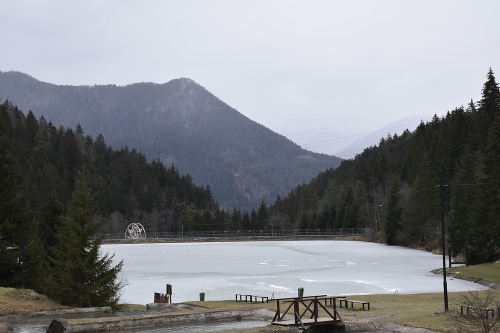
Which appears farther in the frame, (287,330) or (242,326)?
(242,326)

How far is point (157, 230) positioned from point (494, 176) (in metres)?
137

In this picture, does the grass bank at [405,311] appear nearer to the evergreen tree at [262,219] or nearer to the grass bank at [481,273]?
the grass bank at [481,273]

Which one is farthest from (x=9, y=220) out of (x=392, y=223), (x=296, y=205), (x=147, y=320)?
(x=296, y=205)

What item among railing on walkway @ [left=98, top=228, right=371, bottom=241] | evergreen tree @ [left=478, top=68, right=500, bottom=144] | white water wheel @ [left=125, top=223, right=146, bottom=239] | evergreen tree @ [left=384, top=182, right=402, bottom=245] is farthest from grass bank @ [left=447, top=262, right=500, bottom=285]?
white water wheel @ [left=125, top=223, right=146, bottom=239]

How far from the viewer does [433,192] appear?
97.2 metres

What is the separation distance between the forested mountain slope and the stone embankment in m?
10.8

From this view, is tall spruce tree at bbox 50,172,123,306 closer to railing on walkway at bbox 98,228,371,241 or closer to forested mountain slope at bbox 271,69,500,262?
forested mountain slope at bbox 271,69,500,262

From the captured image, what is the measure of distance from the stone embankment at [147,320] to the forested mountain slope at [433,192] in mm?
10794

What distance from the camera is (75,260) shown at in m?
31.2

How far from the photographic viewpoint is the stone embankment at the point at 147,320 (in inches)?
895

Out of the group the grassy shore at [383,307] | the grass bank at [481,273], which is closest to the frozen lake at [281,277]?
the grass bank at [481,273]

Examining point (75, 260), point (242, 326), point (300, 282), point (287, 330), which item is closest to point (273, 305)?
point (242, 326)

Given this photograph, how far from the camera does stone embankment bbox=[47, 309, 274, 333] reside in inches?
895

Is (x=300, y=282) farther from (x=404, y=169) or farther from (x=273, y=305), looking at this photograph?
(x=404, y=169)
